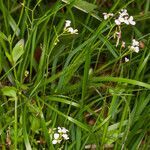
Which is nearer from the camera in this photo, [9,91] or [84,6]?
[9,91]

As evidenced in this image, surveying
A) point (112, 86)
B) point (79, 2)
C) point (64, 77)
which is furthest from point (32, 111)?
point (79, 2)

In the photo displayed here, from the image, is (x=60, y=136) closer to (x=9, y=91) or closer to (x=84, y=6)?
(x=9, y=91)

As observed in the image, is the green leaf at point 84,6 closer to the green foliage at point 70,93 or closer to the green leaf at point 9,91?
the green foliage at point 70,93

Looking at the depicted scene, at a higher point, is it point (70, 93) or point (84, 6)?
point (84, 6)

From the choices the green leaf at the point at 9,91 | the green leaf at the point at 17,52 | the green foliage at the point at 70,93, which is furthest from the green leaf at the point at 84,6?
the green leaf at the point at 9,91

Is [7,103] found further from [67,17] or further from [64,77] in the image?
[67,17]

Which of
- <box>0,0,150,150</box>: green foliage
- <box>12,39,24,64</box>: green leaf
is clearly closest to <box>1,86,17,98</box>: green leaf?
<box>0,0,150,150</box>: green foliage

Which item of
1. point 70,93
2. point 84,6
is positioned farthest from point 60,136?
point 84,6

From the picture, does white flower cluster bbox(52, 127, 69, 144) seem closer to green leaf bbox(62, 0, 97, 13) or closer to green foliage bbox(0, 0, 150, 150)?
green foliage bbox(0, 0, 150, 150)
